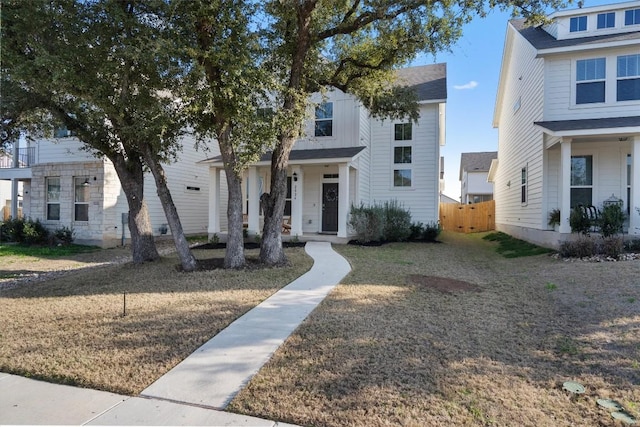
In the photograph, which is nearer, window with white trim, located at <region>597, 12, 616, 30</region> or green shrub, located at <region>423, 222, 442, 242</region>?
window with white trim, located at <region>597, 12, 616, 30</region>

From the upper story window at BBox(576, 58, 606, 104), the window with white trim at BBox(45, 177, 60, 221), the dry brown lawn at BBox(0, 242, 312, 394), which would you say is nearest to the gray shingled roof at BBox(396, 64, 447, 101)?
the upper story window at BBox(576, 58, 606, 104)

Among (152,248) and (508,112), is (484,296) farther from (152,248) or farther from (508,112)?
(508,112)

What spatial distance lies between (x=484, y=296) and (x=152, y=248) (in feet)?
25.8

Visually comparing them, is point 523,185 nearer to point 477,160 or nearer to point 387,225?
point 387,225

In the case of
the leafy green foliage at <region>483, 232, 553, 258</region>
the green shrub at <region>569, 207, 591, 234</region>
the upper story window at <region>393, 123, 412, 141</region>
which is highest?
the upper story window at <region>393, 123, 412, 141</region>

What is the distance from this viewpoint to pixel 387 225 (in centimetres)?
1530

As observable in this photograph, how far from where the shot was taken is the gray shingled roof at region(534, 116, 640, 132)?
35.1 feet

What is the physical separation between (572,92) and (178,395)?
1363 cm

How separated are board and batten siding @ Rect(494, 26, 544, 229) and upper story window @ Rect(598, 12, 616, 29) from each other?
192 cm

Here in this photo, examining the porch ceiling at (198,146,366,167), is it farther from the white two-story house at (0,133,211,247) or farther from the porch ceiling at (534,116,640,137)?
the porch ceiling at (534,116,640,137)

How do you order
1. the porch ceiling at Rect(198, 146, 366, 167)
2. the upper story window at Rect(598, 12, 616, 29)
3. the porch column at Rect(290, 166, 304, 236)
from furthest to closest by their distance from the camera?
the porch column at Rect(290, 166, 304, 236) → the porch ceiling at Rect(198, 146, 366, 167) → the upper story window at Rect(598, 12, 616, 29)

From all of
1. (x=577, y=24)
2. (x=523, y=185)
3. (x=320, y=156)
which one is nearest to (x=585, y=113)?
(x=577, y=24)

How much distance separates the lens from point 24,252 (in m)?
13.5

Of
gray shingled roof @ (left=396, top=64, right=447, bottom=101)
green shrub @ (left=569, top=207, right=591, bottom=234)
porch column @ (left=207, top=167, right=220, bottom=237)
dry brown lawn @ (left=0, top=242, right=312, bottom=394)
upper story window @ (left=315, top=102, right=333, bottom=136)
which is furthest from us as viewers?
gray shingled roof @ (left=396, top=64, right=447, bottom=101)
